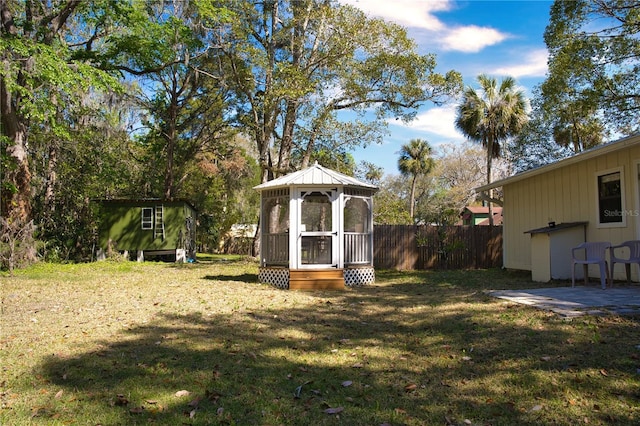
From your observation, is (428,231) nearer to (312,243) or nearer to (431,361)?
(312,243)

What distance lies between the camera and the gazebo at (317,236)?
10273mm

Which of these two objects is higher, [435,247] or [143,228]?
[143,228]

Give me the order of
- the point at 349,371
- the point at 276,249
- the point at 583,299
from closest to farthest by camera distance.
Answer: the point at 349,371, the point at 583,299, the point at 276,249

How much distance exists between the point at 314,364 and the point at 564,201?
8794 mm

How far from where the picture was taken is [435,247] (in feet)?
54.0

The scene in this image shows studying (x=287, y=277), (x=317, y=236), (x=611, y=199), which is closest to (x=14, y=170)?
(x=287, y=277)

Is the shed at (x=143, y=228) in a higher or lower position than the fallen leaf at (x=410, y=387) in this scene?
higher

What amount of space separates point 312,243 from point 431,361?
638 centimetres

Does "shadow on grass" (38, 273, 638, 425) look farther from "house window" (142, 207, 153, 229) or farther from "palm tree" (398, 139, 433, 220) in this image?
"palm tree" (398, 139, 433, 220)

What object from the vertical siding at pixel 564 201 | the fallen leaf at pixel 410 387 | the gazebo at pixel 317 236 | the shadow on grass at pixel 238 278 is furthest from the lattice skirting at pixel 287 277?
the fallen leaf at pixel 410 387

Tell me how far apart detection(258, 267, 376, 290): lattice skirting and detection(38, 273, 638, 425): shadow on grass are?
4.11 m

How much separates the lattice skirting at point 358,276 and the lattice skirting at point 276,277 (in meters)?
1.46

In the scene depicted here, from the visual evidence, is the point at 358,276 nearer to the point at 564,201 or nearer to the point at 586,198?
the point at 564,201

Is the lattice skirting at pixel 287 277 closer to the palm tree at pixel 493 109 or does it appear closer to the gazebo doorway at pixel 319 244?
the gazebo doorway at pixel 319 244
